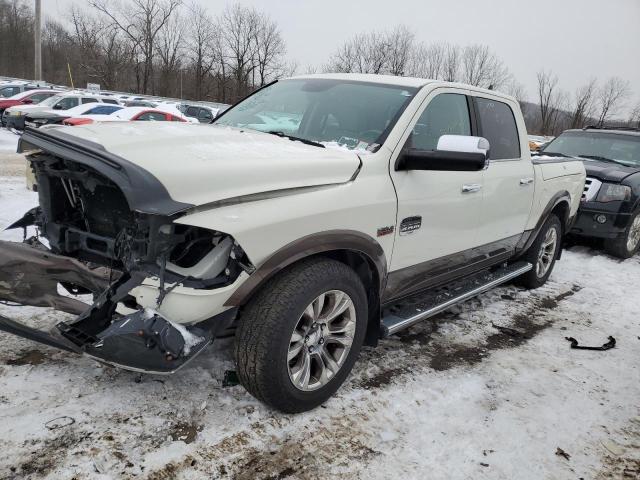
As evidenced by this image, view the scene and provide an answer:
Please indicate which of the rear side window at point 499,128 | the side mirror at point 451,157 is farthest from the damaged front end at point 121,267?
the rear side window at point 499,128

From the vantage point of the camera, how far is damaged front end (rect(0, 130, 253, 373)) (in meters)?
2.22

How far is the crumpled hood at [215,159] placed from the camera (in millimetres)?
2260

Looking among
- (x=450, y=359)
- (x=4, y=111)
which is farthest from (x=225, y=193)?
(x=4, y=111)

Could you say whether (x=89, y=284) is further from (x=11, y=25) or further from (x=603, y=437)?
(x=11, y=25)

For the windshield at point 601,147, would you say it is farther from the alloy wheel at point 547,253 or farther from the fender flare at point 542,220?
the fender flare at point 542,220

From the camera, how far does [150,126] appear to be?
3.00m

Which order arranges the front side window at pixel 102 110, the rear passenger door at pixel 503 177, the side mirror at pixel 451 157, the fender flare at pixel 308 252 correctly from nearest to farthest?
the fender flare at pixel 308 252 → the side mirror at pixel 451 157 → the rear passenger door at pixel 503 177 → the front side window at pixel 102 110

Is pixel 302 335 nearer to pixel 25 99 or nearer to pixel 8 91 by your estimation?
pixel 25 99

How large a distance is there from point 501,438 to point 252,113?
2807 millimetres

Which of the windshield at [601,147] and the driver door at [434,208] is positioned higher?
the windshield at [601,147]

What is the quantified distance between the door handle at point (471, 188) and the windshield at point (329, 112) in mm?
759

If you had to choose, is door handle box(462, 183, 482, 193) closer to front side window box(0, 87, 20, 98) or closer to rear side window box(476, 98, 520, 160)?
rear side window box(476, 98, 520, 160)

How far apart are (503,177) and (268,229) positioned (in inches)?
99.5

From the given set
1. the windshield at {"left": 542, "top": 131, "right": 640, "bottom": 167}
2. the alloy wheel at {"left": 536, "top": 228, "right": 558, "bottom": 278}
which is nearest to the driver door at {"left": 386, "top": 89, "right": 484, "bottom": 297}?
the alloy wheel at {"left": 536, "top": 228, "right": 558, "bottom": 278}
